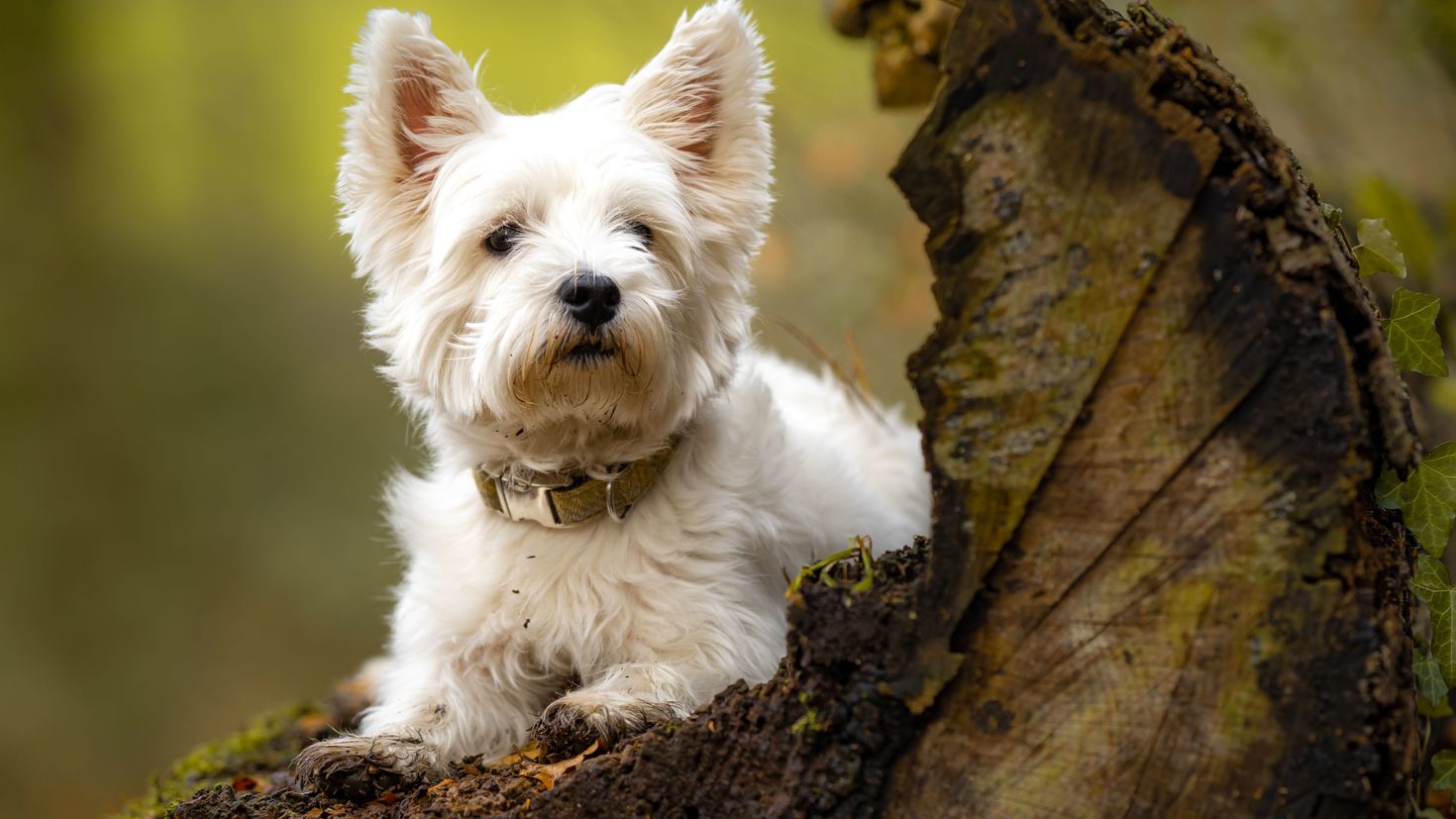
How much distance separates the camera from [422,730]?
2.76 meters

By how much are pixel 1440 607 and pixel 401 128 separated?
261 centimetres

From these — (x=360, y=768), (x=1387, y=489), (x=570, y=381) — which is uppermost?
(x=1387, y=489)

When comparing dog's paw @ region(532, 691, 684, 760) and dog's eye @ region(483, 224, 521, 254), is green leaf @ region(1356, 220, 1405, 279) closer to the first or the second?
dog's paw @ region(532, 691, 684, 760)

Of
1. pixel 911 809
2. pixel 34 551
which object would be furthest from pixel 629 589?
pixel 34 551

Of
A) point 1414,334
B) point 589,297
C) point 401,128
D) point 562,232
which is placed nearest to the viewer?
point 1414,334

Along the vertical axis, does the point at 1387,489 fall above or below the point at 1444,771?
above

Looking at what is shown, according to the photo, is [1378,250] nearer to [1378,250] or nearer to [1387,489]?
[1378,250]

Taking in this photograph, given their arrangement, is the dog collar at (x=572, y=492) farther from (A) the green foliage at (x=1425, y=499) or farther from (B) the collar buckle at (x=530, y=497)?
(A) the green foliage at (x=1425, y=499)

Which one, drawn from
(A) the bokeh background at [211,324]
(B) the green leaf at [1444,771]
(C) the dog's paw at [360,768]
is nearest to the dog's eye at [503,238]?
(C) the dog's paw at [360,768]

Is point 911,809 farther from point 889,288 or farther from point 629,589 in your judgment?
point 889,288

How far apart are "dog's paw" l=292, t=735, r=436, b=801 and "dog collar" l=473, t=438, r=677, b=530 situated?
0.65 m

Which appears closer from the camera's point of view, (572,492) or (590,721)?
(590,721)

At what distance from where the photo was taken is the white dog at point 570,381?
2670 mm

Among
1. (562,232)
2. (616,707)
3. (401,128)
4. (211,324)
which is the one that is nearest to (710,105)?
(562,232)
